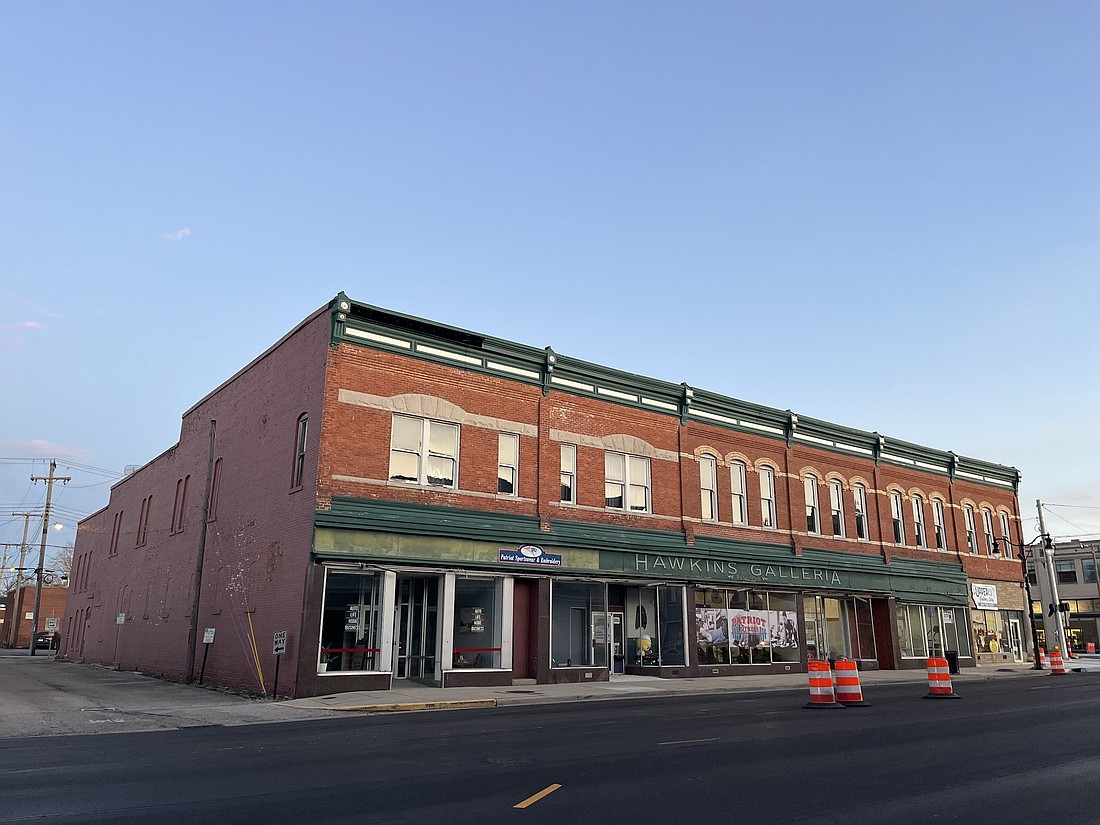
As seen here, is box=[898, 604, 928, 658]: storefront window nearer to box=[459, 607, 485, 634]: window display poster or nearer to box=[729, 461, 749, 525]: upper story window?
box=[729, 461, 749, 525]: upper story window

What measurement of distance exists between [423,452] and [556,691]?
795 centimetres

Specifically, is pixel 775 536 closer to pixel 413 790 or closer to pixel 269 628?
pixel 269 628

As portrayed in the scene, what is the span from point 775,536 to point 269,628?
20367mm

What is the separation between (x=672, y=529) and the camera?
102 ft

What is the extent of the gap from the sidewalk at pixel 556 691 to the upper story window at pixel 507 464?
6.08 metres

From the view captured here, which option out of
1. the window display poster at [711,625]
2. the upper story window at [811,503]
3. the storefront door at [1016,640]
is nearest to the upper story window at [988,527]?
the storefront door at [1016,640]

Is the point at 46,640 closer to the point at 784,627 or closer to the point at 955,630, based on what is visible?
the point at 784,627

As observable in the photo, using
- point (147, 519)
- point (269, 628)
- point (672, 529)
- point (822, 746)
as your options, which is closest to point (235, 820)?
point (822, 746)

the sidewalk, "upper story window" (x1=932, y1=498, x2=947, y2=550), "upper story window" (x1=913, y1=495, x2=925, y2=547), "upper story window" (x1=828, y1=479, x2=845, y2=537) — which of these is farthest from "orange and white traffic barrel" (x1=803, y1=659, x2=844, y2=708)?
"upper story window" (x1=932, y1=498, x2=947, y2=550)

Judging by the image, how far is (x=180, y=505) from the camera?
34.8 metres

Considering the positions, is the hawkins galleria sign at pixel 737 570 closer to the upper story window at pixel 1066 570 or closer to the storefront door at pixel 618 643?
the storefront door at pixel 618 643

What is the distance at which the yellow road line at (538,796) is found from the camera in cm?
802

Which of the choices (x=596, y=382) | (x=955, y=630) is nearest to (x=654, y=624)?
(x=596, y=382)

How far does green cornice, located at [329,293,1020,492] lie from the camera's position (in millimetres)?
24688
